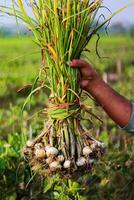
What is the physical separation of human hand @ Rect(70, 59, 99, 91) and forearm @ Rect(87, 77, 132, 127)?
1 centimetres

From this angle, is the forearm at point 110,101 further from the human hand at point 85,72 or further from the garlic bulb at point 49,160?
the garlic bulb at point 49,160

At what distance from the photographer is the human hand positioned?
7.41ft

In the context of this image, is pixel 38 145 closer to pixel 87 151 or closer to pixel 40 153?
pixel 40 153

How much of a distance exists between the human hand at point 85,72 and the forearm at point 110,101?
0.01 m

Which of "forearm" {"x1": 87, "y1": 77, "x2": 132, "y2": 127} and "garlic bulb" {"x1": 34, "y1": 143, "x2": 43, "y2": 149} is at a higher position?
"forearm" {"x1": 87, "y1": 77, "x2": 132, "y2": 127}

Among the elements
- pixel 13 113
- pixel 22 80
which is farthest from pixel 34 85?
pixel 22 80

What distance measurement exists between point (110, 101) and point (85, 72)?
0.18 m

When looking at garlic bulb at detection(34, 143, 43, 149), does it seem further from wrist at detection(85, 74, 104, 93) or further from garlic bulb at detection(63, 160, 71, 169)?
wrist at detection(85, 74, 104, 93)

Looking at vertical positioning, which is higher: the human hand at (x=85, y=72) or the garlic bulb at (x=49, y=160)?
the human hand at (x=85, y=72)

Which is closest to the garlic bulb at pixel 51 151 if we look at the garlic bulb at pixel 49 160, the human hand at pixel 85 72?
the garlic bulb at pixel 49 160

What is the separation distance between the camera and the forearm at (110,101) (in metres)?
2.39

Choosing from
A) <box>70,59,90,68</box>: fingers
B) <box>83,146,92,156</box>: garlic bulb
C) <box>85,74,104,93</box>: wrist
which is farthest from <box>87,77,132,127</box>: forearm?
<box>83,146,92,156</box>: garlic bulb

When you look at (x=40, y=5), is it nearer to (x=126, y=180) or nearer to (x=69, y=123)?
(x=69, y=123)

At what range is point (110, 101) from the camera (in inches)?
95.3
